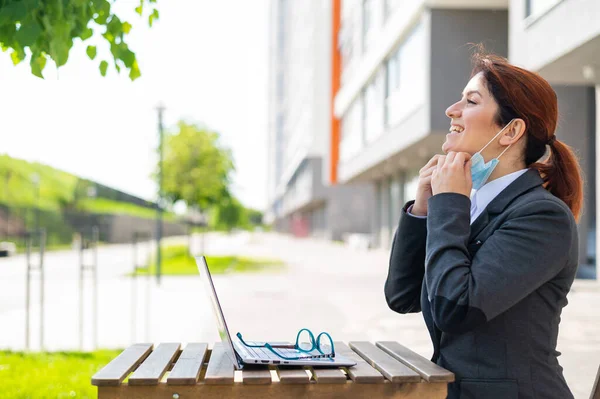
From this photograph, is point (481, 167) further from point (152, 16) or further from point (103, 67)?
point (152, 16)

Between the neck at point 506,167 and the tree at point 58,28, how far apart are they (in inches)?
110

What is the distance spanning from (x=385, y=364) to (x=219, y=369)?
0.51 m

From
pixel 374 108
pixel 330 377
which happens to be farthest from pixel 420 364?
pixel 374 108

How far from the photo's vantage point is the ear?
92.8 inches

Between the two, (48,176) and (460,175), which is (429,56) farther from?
(48,176)

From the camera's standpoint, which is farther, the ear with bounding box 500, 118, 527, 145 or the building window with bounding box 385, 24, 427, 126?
the building window with bounding box 385, 24, 427, 126

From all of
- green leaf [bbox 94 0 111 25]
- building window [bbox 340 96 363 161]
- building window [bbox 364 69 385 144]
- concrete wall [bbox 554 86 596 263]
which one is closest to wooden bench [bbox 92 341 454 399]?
green leaf [bbox 94 0 111 25]

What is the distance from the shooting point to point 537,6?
1384 centimetres

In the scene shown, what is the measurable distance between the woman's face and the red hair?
2 centimetres

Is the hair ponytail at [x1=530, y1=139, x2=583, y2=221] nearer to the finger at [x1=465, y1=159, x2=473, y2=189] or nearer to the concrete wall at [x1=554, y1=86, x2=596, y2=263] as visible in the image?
the finger at [x1=465, y1=159, x2=473, y2=189]

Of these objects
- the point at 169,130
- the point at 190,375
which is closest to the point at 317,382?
the point at 190,375

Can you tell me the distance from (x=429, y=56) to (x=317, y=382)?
18606 mm

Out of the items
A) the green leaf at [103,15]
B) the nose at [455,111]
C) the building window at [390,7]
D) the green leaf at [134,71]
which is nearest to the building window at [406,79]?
the building window at [390,7]

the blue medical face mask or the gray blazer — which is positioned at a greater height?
the blue medical face mask
